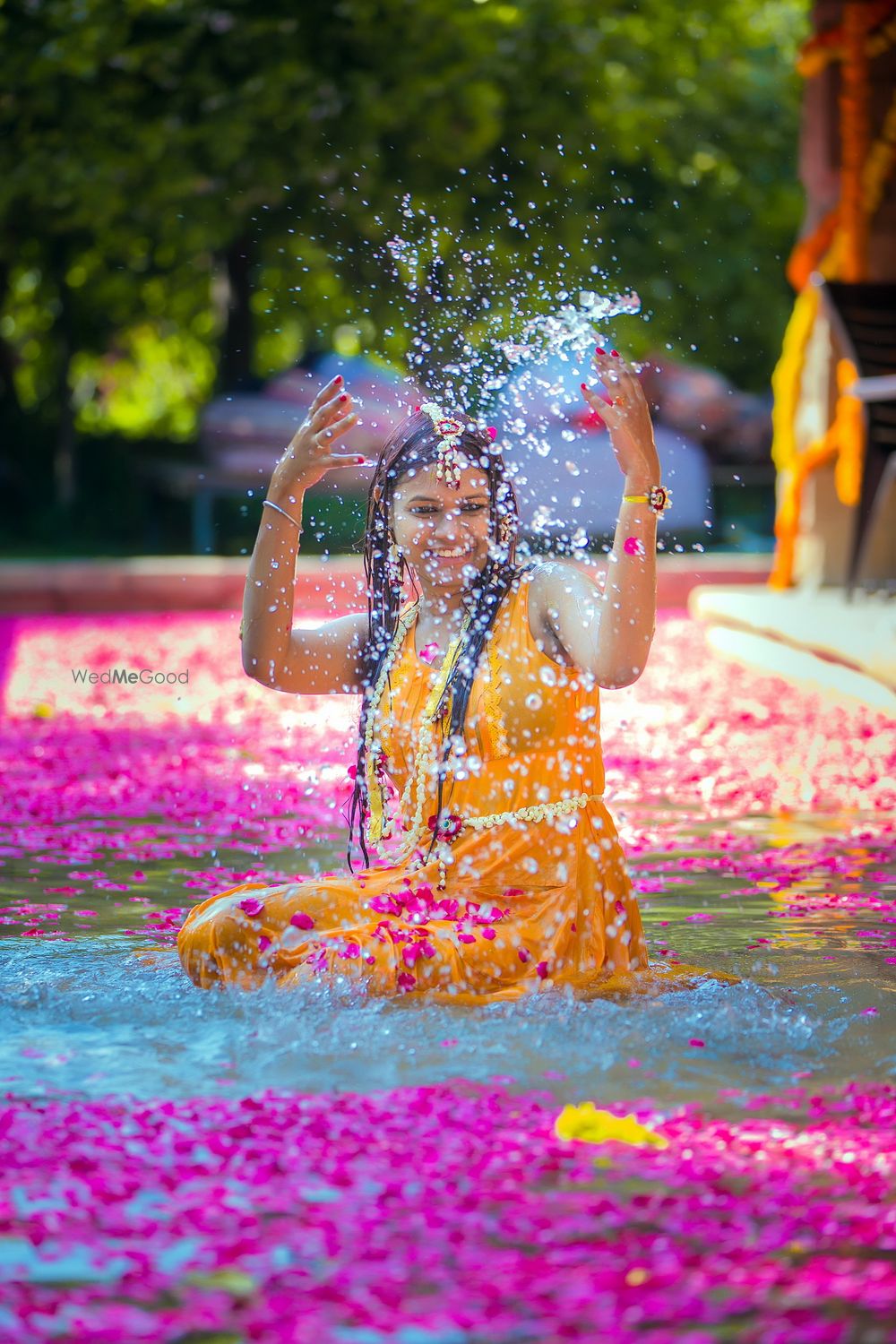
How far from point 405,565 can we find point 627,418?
70 centimetres

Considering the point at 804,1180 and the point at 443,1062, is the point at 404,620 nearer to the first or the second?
the point at 443,1062

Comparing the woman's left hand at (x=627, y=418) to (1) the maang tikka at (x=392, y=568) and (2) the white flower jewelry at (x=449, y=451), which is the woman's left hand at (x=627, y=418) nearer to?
(2) the white flower jewelry at (x=449, y=451)

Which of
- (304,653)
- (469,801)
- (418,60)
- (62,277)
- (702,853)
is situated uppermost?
(418,60)

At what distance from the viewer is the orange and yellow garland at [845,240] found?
11.1 m

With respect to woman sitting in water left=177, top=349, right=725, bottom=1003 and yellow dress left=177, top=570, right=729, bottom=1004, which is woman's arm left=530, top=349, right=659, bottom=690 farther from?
yellow dress left=177, top=570, right=729, bottom=1004

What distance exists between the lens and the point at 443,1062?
3285 mm

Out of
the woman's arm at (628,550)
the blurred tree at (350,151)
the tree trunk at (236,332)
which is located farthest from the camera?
the tree trunk at (236,332)

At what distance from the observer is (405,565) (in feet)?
13.4

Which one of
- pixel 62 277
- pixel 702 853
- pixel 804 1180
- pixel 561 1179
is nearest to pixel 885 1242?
pixel 804 1180

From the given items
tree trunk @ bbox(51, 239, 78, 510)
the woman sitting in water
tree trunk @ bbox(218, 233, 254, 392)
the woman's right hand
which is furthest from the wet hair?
tree trunk @ bbox(51, 239, 78, 510)

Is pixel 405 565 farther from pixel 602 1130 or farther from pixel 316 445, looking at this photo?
pixel 602 1130

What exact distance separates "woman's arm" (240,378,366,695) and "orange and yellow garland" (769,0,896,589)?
7079mm

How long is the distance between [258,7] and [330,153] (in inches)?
57.0

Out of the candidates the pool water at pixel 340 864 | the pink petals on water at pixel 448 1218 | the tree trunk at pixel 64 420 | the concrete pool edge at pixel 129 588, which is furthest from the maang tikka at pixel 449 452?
the tree trunk at pixel 64 420
